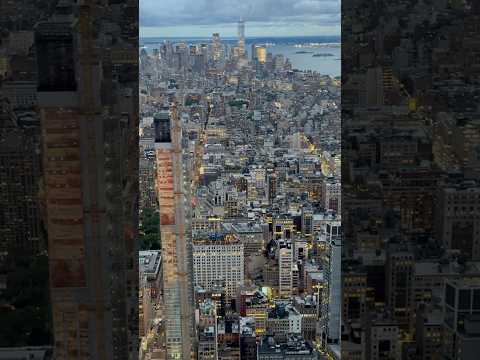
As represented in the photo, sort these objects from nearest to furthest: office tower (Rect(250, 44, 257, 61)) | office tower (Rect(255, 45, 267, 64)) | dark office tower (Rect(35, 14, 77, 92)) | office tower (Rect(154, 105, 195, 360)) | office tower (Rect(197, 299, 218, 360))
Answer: dark office tower (Rect(35, 14, 77, 92)) → office tower (Rect(154, 105, 195, 360)) → office tower (Rect(197, 299, 218, 360)) → office tower (Rect(255, 45, 267, 64)) → office tower (Rect(250, 44, 257, 61))

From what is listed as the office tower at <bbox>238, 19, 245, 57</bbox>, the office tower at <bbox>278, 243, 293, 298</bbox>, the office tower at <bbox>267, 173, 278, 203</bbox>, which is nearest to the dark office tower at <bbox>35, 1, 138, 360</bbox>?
the office tower at <bbox>238, 19, 245, 57</bbox>

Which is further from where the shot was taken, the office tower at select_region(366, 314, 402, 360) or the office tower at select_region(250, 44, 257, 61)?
the office tower at select_region(250, 44, 257, 61)

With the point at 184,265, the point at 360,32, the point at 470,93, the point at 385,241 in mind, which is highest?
the point at 360,32

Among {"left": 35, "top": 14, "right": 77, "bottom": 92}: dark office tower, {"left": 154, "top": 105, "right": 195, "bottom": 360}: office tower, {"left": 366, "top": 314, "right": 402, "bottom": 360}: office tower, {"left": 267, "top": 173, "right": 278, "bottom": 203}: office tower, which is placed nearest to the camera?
{"left": 35, "top": 14, "right": 77, "bottom": 92}: dark office tower

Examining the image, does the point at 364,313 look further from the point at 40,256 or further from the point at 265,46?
the point at 265,46

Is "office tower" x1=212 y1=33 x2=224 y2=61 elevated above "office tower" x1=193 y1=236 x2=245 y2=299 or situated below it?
above

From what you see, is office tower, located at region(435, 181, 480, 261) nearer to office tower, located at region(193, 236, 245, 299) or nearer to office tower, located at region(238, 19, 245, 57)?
office tower, located at region(238, 19, 245, 57)

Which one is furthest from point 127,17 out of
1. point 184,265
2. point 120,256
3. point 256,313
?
point 256,313

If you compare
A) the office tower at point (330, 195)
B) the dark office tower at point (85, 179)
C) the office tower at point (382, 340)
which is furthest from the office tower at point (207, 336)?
the dark office tower at point (85, 179)
